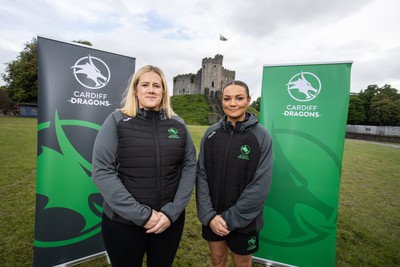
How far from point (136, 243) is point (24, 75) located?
35.6 meters

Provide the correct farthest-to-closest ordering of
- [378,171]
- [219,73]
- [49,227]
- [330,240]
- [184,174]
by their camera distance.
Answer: [219,73] < [378,171] < [330,240] < [49,227] < [184,174]

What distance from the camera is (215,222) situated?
77.2 inches

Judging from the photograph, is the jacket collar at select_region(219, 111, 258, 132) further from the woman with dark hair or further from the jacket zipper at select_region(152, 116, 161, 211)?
the jacket zipper at select_region(152, 116, 161, 211)

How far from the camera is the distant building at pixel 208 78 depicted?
1891 inches

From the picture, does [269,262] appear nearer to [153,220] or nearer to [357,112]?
[153,220]

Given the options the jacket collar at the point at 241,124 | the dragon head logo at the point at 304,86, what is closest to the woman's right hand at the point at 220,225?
the jacket collar at the point at 241,124

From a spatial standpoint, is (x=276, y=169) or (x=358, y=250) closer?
(x=276, y=169)

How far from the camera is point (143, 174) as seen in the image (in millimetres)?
1690

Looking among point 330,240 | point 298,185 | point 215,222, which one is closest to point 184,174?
point 215,222

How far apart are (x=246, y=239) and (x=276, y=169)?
3.93 feet

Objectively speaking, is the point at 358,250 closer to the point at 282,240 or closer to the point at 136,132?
the point at 282,240

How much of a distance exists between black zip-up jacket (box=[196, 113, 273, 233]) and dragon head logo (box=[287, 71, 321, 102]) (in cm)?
105

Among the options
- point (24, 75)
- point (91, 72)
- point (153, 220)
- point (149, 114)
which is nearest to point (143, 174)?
point (153, 220)

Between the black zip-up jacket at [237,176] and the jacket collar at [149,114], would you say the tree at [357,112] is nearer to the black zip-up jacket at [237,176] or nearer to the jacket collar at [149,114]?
the black zip-up jacket at [237,176]
